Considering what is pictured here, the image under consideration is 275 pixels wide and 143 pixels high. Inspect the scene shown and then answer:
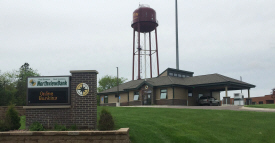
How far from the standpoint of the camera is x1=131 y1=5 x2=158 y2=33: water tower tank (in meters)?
52.2

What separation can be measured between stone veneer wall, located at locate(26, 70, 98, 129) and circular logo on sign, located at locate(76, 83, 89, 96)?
13cm

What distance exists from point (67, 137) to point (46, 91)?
3358 millimetres

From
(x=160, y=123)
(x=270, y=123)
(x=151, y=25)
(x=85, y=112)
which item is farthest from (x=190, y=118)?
(x=151, y=25)

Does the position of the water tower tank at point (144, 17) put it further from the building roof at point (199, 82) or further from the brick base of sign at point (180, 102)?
the brick base of sign at point (180, 102)

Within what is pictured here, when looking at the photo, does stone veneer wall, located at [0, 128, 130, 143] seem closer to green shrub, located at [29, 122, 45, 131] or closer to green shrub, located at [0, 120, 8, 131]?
green shrub, located at [0, 120, 8, 131]

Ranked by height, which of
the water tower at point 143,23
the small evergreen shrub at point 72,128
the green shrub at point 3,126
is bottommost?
the small evergreen shrub at point 72,128

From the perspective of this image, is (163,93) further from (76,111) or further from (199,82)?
(76,111)

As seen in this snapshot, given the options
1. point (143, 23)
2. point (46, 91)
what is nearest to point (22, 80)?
point (143, 23)

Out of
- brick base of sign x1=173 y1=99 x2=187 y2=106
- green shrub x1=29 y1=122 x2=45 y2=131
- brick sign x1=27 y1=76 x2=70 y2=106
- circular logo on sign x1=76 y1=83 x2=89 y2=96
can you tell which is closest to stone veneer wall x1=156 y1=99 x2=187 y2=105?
brick base of sign x1=173 y1=99 x2=187 y2=106

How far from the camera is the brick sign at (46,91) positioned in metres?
14.3

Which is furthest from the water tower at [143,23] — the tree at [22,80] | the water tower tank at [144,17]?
the tree at [22,80]

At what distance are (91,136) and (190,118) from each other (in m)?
8.36

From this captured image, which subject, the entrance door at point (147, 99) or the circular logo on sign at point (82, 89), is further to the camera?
the entrance door at point (147, 99)

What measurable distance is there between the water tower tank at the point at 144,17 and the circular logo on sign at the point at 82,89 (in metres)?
39.2
